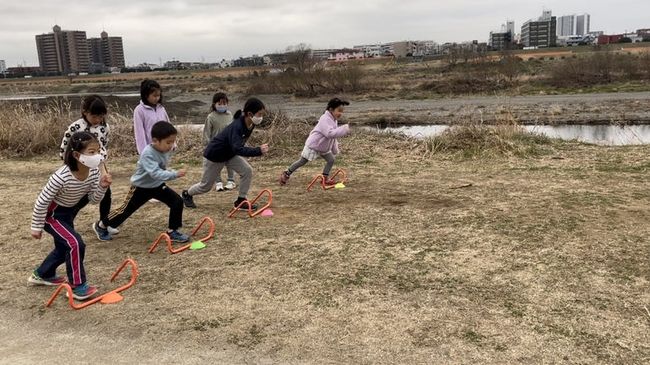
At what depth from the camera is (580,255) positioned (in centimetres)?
455

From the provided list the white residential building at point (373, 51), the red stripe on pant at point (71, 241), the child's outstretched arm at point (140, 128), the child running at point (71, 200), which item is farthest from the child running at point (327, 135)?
the white residential building at point (373, 51)

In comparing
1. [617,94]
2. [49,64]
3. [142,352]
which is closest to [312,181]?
[142,352]

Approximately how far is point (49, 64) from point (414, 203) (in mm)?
144698

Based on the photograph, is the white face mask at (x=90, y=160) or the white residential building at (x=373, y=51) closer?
the white face mask at (x=90, y=160)

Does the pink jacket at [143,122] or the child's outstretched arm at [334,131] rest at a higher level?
the pink jacket at [143,122]

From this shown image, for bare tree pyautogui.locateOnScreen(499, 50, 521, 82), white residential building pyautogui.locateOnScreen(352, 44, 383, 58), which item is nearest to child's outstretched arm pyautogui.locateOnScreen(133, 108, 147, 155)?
bare tree pyautogui.locateOnScreen(499, 50, 521, 82)

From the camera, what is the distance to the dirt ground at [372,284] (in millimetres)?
3324

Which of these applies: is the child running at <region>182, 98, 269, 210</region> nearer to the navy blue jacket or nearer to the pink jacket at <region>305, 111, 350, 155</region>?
the navy blue jacket

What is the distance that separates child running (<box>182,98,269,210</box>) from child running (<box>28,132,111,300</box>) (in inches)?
72.1

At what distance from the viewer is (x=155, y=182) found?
16.9 feet

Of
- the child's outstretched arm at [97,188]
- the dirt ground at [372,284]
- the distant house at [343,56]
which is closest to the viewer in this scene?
the dirt ground at [372,284]

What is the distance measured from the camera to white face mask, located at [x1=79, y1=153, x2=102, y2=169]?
12.8ft

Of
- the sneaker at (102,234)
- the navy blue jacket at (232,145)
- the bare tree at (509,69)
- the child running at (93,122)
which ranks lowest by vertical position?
the sneaker at (102,234)

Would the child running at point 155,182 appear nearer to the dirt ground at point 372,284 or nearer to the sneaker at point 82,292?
the dirt ground at point 372,284
